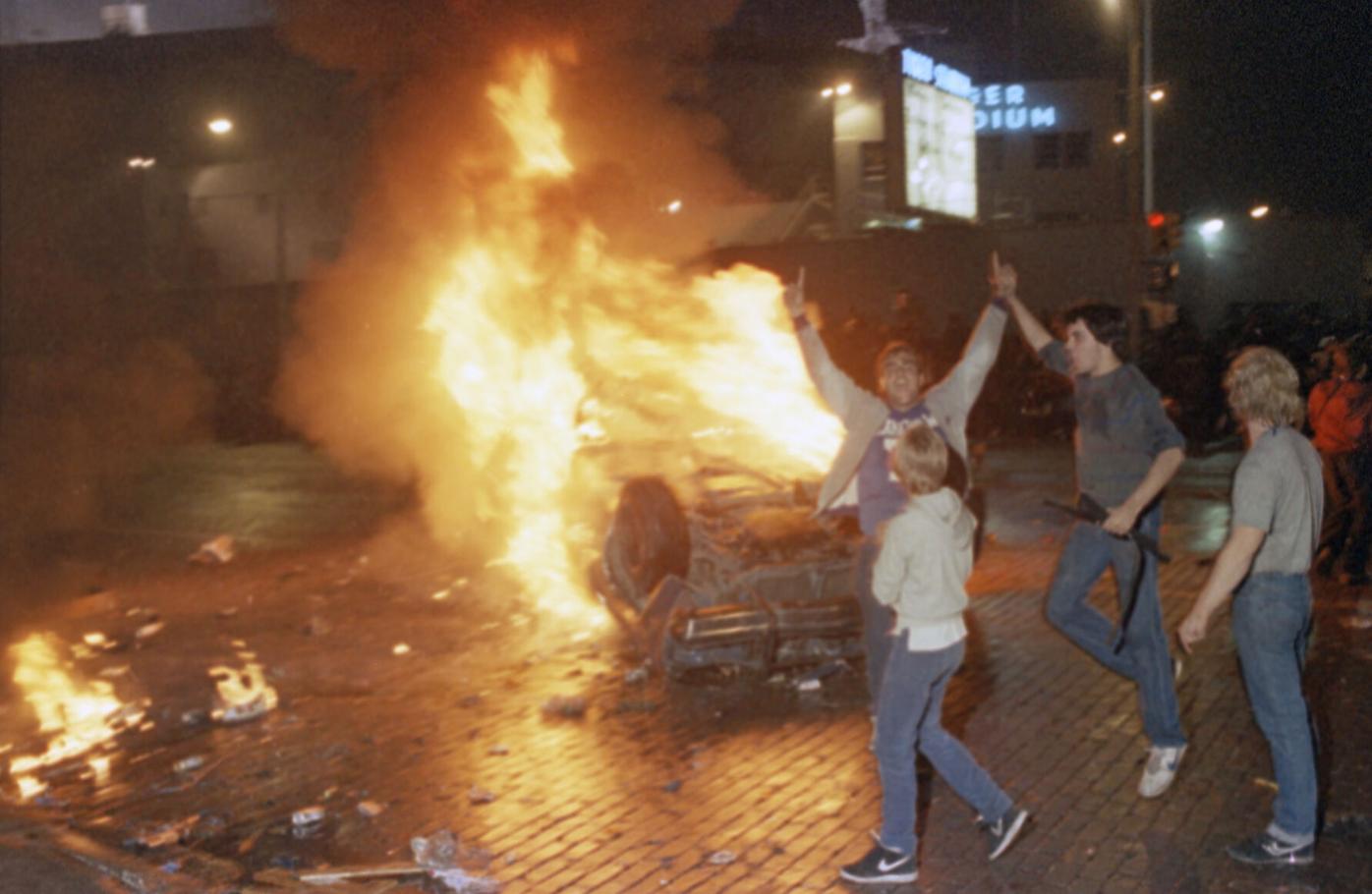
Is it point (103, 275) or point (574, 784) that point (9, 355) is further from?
point (574, 784)

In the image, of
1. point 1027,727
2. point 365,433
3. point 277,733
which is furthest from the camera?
point 365,433

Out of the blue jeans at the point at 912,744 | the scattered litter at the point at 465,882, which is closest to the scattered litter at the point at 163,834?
the scattered litter at the point at 465,882

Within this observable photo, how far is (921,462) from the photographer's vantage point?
4.72 meters

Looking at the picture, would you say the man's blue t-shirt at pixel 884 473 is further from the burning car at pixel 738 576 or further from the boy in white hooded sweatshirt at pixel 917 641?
the burning car at pixel 738 576

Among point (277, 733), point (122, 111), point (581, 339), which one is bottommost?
point (277, 733)

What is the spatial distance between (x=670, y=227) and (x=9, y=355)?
15853 mm

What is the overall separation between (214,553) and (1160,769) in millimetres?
10436

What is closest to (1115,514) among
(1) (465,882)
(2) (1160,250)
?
(1) (465,882)

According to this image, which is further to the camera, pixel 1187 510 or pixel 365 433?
pixel 365 433

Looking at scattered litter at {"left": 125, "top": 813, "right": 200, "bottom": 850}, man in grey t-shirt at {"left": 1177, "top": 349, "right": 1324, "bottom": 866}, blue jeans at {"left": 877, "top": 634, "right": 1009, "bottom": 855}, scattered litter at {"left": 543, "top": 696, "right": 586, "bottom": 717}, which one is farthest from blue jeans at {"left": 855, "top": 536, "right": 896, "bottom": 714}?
scattered litter at {"left": 125, "top": 813, "right": 200, "bottom": 850}

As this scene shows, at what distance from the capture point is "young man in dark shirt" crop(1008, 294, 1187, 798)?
549 centimetres

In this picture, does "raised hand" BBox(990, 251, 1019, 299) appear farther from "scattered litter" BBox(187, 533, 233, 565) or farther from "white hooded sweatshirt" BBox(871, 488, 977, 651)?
"scattered litter" BBox(187, 533, 233, 565)

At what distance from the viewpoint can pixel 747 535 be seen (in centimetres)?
792

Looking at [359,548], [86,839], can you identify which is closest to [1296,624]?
[86,839]
